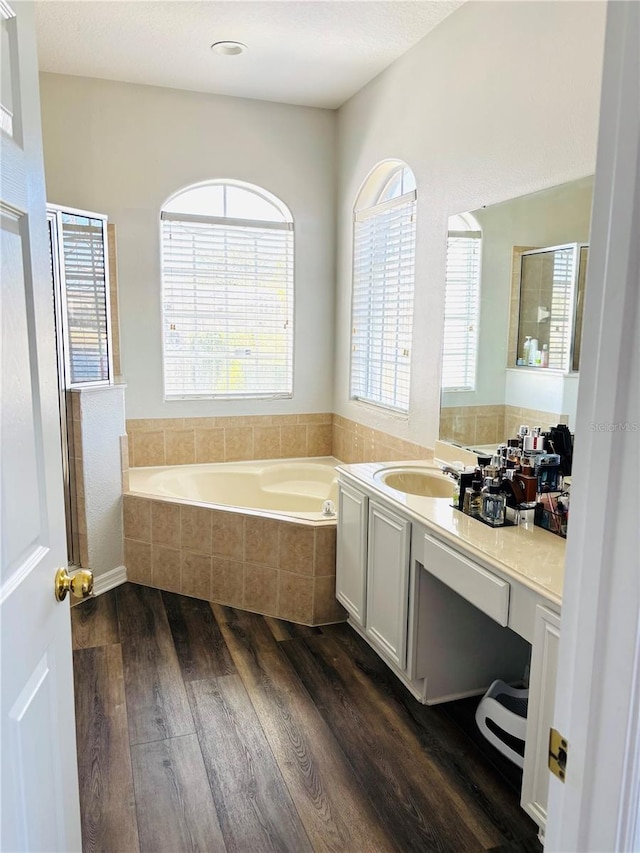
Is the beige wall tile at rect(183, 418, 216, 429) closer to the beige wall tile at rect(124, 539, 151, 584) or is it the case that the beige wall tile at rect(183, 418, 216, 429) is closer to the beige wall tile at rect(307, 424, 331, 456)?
the beige wall tile at rect(307, 424, 331, 456)

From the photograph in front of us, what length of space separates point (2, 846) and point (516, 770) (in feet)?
5.79

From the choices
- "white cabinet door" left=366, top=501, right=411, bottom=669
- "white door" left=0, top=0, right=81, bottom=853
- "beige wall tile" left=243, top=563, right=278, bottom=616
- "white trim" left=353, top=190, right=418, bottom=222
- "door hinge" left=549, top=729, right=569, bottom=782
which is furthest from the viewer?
"white trim" left=353, top=190, right=418, bottom=222

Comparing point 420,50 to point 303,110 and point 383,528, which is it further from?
point 383,528

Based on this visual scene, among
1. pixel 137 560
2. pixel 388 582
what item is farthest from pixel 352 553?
pixel 137 560

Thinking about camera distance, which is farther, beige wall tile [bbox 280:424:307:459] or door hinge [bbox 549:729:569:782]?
beige wall tile [bbox 280:424:307:459]

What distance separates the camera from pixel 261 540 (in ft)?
10.7

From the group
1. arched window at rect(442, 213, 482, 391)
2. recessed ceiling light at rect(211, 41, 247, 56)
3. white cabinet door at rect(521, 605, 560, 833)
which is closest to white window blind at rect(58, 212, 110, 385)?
recessed ceiling light at rect(211, 41, 247, 56)

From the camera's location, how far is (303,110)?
4.17m

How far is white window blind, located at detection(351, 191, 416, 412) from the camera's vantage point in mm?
3479

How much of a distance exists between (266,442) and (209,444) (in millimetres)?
399

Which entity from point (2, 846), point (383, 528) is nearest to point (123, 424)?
point (383, 528)

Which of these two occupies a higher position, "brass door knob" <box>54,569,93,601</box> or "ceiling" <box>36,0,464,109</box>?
"ceiling" <box>36,0,464,109</box>

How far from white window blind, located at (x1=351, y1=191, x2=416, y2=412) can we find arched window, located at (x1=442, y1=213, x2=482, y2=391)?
387 mm

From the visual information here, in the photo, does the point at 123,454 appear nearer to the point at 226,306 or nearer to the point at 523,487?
the point at 226,306
